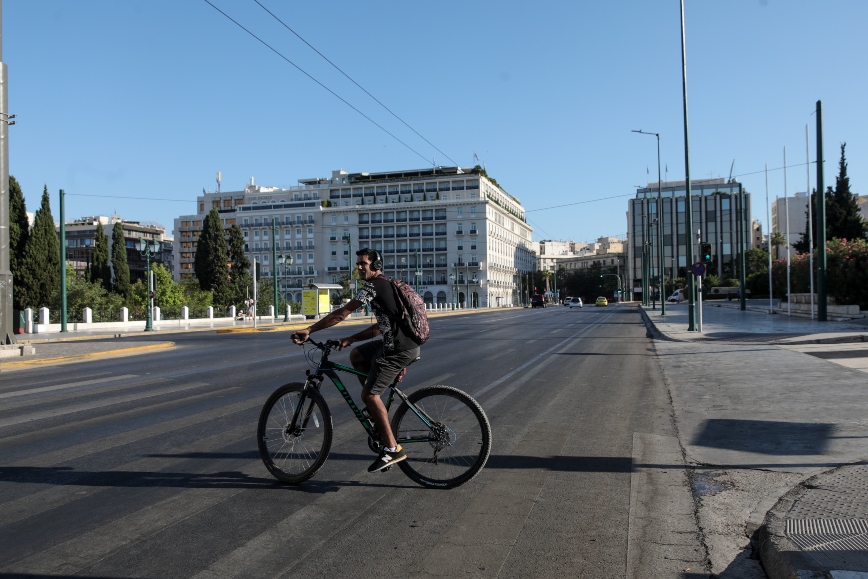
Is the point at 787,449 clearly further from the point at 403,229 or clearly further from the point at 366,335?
the point at 403,229

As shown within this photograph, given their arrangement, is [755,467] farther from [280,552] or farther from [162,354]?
[162,354]

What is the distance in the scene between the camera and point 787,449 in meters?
6.39

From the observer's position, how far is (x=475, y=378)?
40.1 ft

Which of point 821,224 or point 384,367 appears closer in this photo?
point 384,367

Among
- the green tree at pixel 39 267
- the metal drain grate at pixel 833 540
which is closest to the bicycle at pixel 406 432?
the metal drain grate at pixel 833 540

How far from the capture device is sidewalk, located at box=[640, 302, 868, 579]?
379 centimetres

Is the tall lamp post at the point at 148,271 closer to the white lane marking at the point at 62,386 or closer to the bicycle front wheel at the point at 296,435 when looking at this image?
the white lane marking at the point at 62,386

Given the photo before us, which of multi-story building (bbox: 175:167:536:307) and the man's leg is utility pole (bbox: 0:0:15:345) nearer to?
the man's leg

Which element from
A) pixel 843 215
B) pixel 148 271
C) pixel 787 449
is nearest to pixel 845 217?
pixel 843 215

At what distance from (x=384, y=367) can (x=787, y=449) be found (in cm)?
392

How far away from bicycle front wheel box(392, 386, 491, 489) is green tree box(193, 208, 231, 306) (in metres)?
70.4

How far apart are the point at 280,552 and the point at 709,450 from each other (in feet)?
14.1

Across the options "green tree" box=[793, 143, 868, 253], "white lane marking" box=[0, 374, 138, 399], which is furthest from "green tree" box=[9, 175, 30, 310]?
"green tree" box=[793, 143, 868, 253]

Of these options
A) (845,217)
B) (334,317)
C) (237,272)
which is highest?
(845,217)
